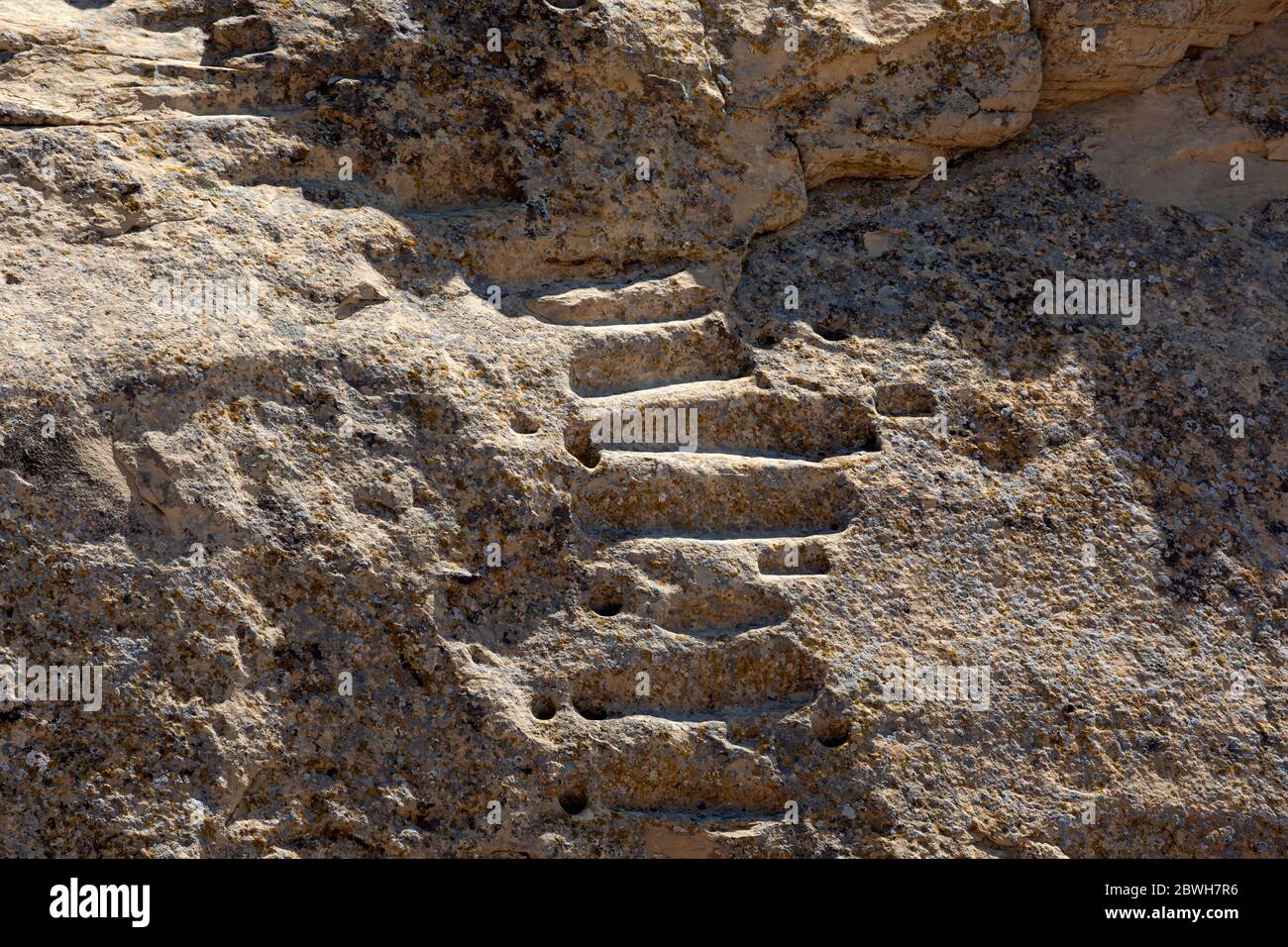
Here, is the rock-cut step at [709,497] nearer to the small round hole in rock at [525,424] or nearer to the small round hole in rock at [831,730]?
the small round hole in rock at [525,424]

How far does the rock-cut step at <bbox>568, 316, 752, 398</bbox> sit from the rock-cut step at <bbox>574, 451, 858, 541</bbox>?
34cm

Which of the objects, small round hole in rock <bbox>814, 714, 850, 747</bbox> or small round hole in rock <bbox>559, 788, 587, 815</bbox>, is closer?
small round hole in rock <bbox>559, 788, 587, 815</bbox>

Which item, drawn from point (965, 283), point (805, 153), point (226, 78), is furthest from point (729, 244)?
point (226, 78)

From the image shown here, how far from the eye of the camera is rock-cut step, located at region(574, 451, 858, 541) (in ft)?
16.0

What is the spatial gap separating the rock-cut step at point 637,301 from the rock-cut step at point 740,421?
33 centimetres

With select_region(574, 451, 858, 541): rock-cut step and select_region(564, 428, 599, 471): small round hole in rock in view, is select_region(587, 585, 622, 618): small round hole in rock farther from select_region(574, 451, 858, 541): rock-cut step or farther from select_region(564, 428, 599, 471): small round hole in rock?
select_region(564, 428, 599, 471): small round hole in rock

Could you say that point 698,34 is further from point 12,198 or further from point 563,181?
point 12,198

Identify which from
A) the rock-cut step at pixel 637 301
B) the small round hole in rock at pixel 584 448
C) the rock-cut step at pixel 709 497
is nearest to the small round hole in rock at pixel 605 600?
the rock-cut step at pixel 709 497

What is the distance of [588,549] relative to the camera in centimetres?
475

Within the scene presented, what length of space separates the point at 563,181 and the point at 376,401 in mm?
1250

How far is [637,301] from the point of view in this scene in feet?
17.3

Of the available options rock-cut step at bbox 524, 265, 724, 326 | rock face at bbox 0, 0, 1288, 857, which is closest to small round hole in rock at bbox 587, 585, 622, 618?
rock face at bbox 0, 0, 1288, 857

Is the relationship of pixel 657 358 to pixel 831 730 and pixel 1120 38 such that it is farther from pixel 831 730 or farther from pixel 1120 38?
pixel 1120 38

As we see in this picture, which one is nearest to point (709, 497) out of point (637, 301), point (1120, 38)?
point (637, 301)
